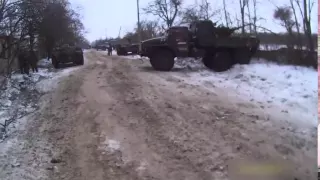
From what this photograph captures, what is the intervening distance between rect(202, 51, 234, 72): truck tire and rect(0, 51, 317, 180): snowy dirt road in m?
6.51

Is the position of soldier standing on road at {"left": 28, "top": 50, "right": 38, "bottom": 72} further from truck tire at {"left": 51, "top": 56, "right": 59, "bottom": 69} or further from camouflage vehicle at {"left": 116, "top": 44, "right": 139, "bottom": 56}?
camouflage vehicle at {"left": 116, "top": 44, "right": 139, "bottom": 56}

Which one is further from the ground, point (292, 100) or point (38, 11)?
point (38, 11)

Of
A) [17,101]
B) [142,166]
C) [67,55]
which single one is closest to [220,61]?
[17,101]

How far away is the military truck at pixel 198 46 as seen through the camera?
15359mm

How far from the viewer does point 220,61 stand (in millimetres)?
15359

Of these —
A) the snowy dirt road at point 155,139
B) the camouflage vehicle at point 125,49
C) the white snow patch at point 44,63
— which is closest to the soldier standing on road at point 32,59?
the white snow patch at point 44,63

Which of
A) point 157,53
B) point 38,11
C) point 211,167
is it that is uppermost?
point 38,11

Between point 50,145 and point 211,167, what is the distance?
2.36 m

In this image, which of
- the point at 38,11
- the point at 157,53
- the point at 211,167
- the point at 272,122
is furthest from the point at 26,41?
the point at 211,167

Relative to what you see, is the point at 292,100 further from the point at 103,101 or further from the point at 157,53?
the point at 157,53

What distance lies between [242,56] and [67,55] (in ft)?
32.6

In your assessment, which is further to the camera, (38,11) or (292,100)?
(38,11)

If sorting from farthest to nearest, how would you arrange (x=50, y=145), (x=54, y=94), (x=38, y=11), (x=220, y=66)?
1. (x=220, y=66)
2. (x=38, y=11)
3. (x=54, y=94)
4. (x=50, y=145)

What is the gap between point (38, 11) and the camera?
37.2 ft
